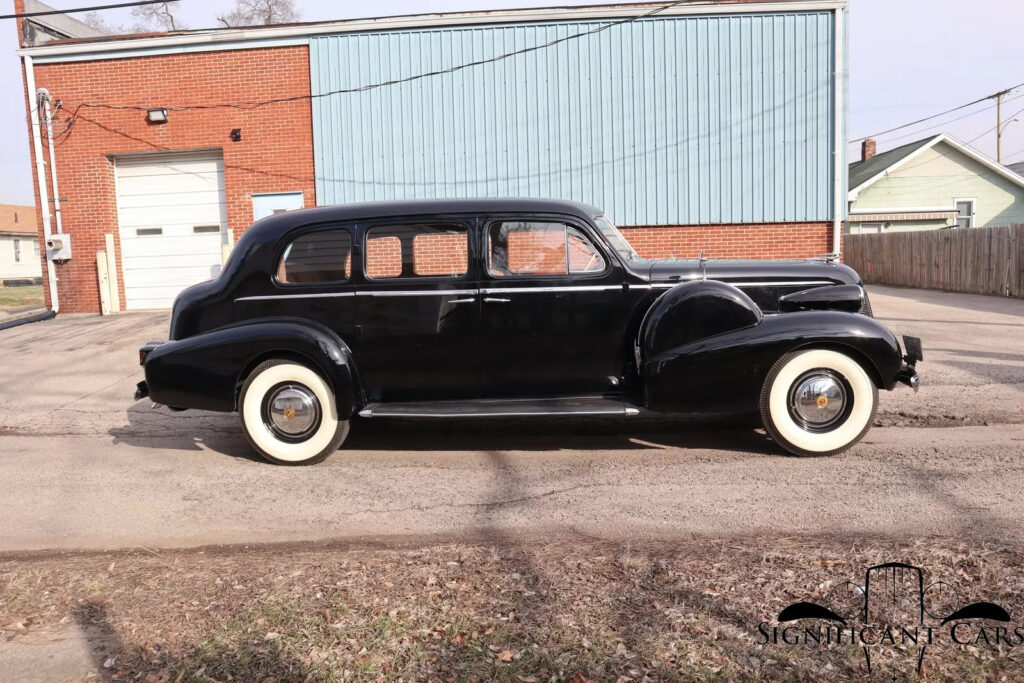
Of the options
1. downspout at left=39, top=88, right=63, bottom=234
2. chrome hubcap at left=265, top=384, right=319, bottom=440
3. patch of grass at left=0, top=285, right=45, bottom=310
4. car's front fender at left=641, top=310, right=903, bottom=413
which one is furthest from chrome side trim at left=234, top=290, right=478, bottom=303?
patch of grass at left=0, top=285, right=45, bottom=310

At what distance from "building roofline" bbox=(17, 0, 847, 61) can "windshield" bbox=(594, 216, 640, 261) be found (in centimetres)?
977

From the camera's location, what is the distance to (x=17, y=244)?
5278cm

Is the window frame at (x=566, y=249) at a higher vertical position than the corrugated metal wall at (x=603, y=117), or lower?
lower

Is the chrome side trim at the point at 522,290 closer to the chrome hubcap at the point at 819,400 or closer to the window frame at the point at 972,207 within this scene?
the chrome hubcap at the point at 819,400

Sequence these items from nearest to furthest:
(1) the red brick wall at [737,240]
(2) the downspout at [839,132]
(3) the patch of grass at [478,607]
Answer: (3) the patch of grass at [478,607] → (2) the downspout at [839,132] → (1) the red brick wall at [737,240]

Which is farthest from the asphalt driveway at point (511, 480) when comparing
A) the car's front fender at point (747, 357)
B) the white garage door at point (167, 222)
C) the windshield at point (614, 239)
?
the white garage door at point (167, 222)

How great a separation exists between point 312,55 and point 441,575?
13.6 metres

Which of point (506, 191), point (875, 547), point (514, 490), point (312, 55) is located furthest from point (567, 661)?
point (312, 55)

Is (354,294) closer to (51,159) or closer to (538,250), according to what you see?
(538,250)

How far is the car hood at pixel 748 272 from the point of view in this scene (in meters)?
5.96

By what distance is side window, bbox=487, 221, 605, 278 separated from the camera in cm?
600

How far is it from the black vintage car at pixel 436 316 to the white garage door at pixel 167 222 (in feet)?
35.1

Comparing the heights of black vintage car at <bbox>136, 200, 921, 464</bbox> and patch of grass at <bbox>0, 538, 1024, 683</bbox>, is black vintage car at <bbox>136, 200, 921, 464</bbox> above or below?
above

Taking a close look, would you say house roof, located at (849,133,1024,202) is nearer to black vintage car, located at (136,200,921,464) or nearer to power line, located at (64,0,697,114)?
power line, located at (64,0,697,114)
